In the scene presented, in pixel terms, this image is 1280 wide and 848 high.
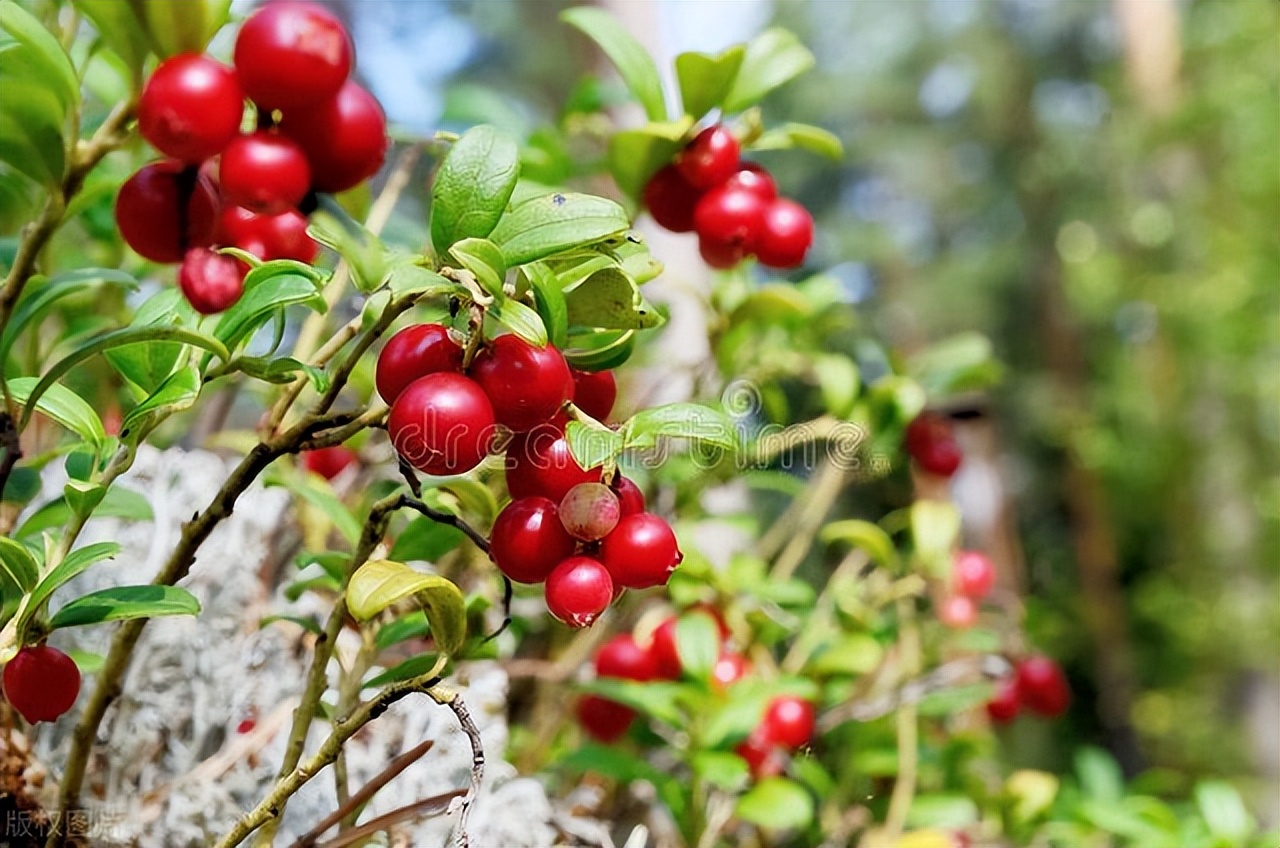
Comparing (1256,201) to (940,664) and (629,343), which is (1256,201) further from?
(629,343)

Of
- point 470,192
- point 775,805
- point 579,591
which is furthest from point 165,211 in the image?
point 775,805

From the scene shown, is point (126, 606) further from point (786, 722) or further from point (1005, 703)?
point (1005, 703)

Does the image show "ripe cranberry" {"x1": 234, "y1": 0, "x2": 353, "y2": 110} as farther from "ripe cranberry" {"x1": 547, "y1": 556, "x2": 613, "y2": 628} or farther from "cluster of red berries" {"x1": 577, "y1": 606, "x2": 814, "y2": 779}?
"cluster of red berries" {"x1": 577, "y1": 606, "x2": 814, "y2": 779}

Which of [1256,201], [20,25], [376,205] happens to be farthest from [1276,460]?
[20,25]

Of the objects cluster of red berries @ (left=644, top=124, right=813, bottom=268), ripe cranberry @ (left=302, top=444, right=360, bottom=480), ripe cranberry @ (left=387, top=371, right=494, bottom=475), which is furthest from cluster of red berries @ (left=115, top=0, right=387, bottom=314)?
ripe cranberry @ (left=302, top=444, right=360, bottom=480)

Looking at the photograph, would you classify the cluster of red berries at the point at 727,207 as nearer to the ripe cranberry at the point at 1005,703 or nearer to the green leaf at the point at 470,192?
the green leaf at the point at 470,192
